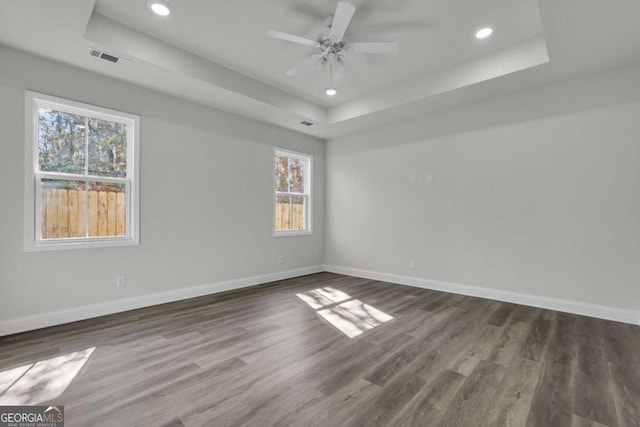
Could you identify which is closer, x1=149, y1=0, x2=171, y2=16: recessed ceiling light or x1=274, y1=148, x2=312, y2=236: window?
x1=149, y1=0, x2=171, y2=16: recessed ceiling light

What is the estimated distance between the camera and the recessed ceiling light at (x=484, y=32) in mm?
3086

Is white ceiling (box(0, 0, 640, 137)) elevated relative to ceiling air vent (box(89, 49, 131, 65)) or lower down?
elevated

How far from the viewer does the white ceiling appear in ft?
8.73

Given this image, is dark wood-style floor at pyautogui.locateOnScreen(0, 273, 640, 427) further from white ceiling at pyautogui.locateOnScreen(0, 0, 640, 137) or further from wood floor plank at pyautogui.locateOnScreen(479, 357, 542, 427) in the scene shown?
white ceiling at pyautogui.locateOnScreen(0, 0, 640, 137)

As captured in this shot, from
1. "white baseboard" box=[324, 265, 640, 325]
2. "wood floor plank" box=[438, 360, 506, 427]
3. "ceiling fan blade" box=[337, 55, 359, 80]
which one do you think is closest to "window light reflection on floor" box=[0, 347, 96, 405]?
"wood floor plank" box=[438, 360, 506, 427]

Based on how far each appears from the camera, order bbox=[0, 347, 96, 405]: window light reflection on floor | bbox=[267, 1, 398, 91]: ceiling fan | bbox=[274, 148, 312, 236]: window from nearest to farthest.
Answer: bbox=[0, 347, 96, 405]: window light reflection on floor → bbox=[267, 1, 398, 91]: ceiling fan → bbox=[274, 148, 312, 236]: window

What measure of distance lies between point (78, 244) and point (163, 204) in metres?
1.01

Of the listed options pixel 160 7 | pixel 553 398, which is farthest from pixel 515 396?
pixel 160 7

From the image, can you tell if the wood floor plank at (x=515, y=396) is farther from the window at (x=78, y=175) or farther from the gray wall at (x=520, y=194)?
the window at (x=78, y=175)

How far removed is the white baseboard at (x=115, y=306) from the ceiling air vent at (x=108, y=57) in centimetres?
271

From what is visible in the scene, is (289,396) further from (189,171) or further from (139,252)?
(189,171)

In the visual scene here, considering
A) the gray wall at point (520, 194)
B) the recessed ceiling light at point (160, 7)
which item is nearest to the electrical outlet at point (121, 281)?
the recessed ceiling light at point (160, 7)

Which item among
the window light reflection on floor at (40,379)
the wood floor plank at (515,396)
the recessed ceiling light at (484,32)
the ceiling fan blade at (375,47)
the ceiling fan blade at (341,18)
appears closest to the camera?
the wood floor plank at (515,396)

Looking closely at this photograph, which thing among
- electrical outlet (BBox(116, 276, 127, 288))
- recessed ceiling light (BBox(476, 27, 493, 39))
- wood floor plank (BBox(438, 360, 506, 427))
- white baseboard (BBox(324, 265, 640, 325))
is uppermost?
recessed ceiling light (BBox(476, 27, 493, 39))
